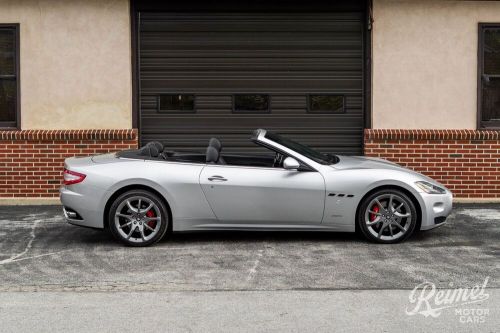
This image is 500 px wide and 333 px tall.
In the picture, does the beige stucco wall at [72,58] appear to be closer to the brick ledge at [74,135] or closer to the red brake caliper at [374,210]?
the brick ledge at [74,135]

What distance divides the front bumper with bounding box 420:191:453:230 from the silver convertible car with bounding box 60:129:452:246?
0.01m

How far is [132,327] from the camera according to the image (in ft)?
18.4

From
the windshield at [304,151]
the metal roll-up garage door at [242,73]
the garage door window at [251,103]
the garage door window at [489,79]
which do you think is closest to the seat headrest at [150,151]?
the windshield at [304,151]

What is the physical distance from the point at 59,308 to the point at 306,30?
7.77 m

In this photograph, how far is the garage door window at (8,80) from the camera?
12.8 metres

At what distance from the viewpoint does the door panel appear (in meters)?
8.75

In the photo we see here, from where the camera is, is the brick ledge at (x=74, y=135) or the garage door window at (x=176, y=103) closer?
the brick ledge at (x=74, y=135)

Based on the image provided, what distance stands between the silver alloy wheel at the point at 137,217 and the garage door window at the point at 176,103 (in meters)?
4.31

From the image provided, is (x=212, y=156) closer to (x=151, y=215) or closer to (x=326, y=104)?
(x=151, y=215)

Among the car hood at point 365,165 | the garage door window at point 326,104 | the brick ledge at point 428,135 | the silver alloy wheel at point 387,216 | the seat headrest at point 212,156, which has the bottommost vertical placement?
the silver alloy wheel at point 387,216

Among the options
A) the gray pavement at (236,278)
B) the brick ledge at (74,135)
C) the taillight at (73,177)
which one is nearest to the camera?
the gray pavement at (236,278)

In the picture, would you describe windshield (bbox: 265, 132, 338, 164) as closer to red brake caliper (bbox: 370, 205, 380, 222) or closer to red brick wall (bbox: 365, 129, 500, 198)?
red brake caliper (bbox: 370, 205, 380, 222)

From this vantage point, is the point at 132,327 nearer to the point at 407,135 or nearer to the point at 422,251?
the point at 422,251

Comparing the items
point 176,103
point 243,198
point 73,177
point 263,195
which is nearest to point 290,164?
point 263,195
